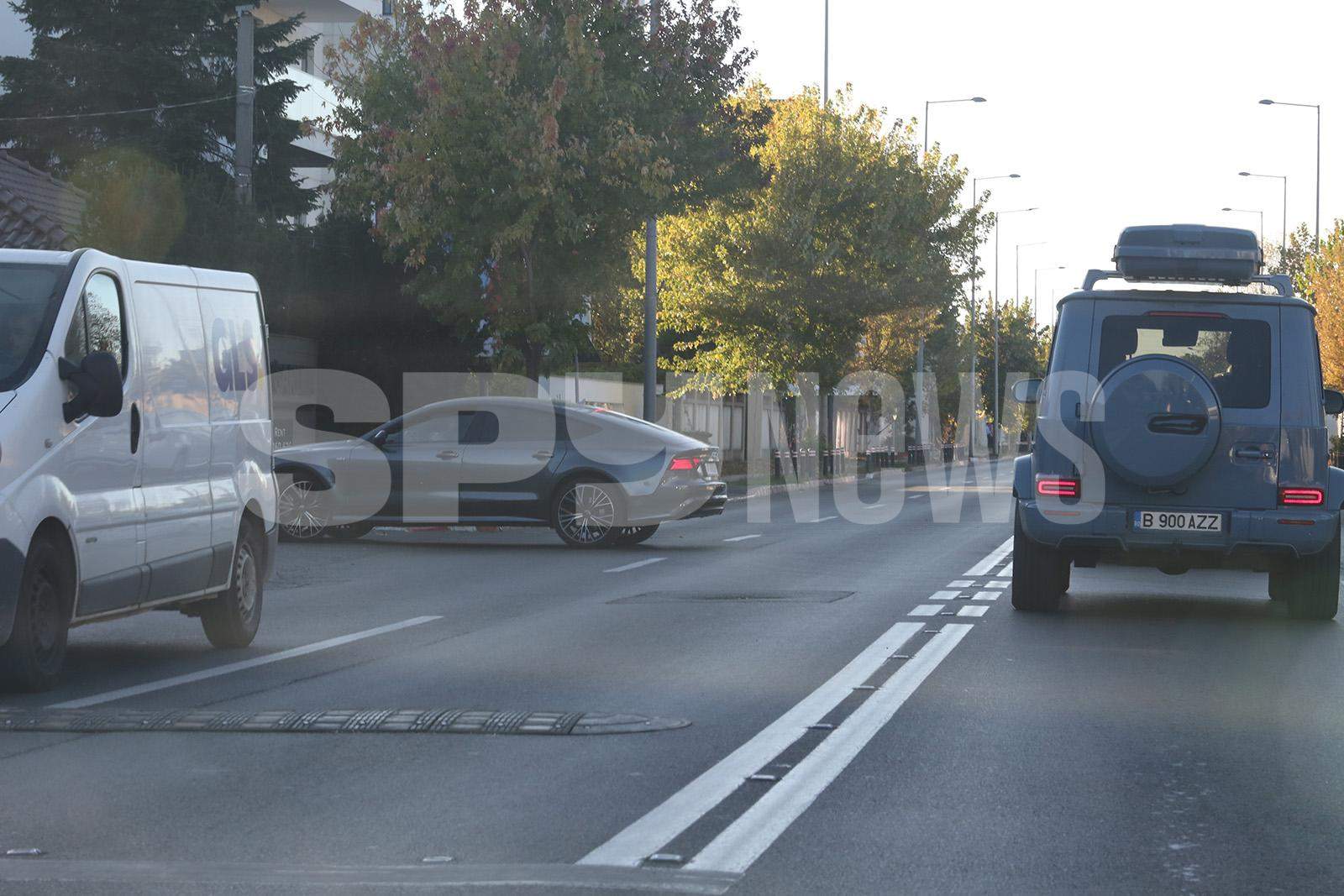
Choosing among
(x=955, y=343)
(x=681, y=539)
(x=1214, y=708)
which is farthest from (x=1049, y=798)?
(x=955, y=343)

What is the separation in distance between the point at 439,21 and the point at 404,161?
219 centimetres

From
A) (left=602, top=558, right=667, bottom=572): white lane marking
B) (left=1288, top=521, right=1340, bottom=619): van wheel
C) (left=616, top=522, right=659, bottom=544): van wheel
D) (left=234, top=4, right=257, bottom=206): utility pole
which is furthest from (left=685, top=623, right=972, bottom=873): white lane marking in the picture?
(left=234, top=4, right=257, bottom=206): utility pole

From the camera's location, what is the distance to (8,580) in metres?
8.32

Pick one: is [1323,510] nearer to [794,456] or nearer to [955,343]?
[794,456]

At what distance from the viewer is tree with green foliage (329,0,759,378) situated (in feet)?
86.3

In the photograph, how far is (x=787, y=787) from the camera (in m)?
6.69

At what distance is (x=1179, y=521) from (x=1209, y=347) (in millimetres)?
1242

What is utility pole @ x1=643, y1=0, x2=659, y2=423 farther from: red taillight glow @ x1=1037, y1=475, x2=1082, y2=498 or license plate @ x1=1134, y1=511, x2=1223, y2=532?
license plate @ x1=1134, y1=511, x2=1223, y2=532

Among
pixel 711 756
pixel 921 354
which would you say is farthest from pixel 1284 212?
pixel 711 756

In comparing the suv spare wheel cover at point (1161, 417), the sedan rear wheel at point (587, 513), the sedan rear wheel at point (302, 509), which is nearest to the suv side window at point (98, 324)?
the suv spare wheel cover at point (1161, 417)

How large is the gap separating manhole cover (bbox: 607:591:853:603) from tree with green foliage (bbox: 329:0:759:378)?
1236 cm

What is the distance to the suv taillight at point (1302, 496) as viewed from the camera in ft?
41.1

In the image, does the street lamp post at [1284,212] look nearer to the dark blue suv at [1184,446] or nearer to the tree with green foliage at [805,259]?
the tree with green foliage at [805,259]

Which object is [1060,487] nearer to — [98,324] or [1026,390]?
[1026,390]
